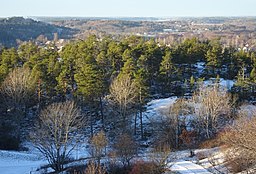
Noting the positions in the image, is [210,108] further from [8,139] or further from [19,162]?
[8,139]

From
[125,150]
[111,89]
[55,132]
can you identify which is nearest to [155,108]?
[111,89]

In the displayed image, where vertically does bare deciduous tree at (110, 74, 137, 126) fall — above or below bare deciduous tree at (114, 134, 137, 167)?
above

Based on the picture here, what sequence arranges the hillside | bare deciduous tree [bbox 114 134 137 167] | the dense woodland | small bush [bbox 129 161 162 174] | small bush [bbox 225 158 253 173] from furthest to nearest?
the hillside, the dense woodland, bare deciduous tree [bbox 114 134 137 167], small bush [bbox 129 161 162 174], small bush [bbox 225 158 253 173]

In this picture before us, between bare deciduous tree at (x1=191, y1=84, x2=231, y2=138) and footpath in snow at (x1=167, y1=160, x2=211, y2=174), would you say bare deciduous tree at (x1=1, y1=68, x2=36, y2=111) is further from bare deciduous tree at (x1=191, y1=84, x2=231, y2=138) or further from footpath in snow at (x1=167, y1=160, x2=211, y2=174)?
footpath in snow at (x1=167, y1=160, x2=211, y2=174)

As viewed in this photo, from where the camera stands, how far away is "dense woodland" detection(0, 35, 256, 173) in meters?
31.6

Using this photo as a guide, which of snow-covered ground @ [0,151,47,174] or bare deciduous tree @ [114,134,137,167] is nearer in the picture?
bare deciduous tree @ [114,134,137,167]

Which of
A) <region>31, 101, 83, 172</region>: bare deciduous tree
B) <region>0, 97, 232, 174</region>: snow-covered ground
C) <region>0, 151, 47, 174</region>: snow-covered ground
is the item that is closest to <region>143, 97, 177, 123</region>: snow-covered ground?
<region>0, 97, 232, 174</region>: snow-covered ground

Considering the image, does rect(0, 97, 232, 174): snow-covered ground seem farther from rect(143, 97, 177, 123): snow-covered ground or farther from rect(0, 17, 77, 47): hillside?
rect(0, 17, 77, 47): hillside

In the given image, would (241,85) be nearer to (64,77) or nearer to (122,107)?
(122,107)

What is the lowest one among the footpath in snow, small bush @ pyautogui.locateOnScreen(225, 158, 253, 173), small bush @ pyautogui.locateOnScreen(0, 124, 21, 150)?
small bush @ pyautogui.locateOnScreen(0, 124, 21, 150)

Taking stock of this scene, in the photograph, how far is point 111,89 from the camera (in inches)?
1357

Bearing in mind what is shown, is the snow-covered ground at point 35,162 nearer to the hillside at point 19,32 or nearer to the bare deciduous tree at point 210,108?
the bare deciduous tree at point 210,108

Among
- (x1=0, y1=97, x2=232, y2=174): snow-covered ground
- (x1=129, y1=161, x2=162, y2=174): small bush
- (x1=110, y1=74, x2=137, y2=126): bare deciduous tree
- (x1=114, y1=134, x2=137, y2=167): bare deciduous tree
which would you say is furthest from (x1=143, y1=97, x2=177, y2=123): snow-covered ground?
(x1=129, y1=161, x2=162, y2=174): small bush

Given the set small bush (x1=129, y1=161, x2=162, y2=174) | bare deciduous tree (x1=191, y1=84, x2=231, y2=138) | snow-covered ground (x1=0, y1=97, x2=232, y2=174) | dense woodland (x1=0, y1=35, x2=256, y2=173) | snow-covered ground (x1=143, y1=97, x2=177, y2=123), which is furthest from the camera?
snow-covered ground (x1=143, y1=97, x2=177, y2=123)
